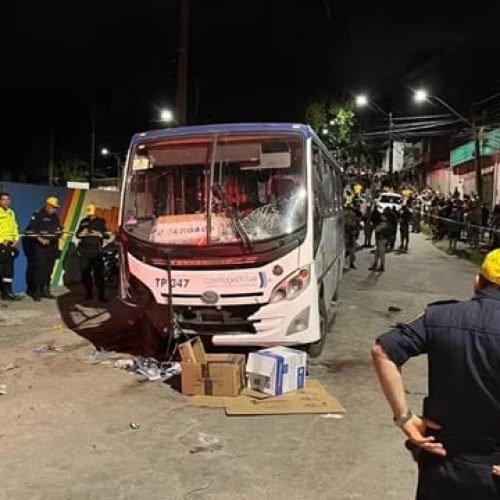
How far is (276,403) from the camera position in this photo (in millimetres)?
6820

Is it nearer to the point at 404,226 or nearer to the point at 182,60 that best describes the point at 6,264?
the point at 182,60

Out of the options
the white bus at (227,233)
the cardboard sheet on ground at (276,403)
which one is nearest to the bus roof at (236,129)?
the white bus at (227,233)

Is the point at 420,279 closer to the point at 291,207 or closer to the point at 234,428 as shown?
the point at 291,207

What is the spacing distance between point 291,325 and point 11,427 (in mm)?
3179

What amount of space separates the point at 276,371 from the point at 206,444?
156 centimetres

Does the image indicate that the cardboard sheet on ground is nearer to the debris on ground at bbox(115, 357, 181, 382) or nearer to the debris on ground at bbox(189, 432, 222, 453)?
the debris on ground at bbox(189, 432, 222, 453)

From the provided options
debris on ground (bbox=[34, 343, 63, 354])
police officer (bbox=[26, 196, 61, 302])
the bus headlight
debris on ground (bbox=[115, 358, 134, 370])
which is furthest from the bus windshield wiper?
police officer (bbox=[26, 196, 61, 302])

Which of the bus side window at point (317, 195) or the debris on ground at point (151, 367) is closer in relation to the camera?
the debris on ground at point (151, 367)

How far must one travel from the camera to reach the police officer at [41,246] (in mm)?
13211

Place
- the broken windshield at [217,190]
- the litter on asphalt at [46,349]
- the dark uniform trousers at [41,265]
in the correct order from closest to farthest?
the broken windshield at [217,190], the litter on asphalt at [46,349], the dark uniform trousers at [41,265]

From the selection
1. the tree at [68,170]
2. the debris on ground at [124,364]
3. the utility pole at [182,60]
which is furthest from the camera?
the tree at [68,170]

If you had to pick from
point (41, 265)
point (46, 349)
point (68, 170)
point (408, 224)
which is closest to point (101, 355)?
point (46, 349)

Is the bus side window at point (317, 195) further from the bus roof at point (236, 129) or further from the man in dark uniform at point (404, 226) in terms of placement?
the man in dark uniform at point (404, 226)

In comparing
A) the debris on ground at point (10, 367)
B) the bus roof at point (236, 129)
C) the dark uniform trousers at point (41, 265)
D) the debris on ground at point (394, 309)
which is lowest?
the debris on ground at point (10, 367)
